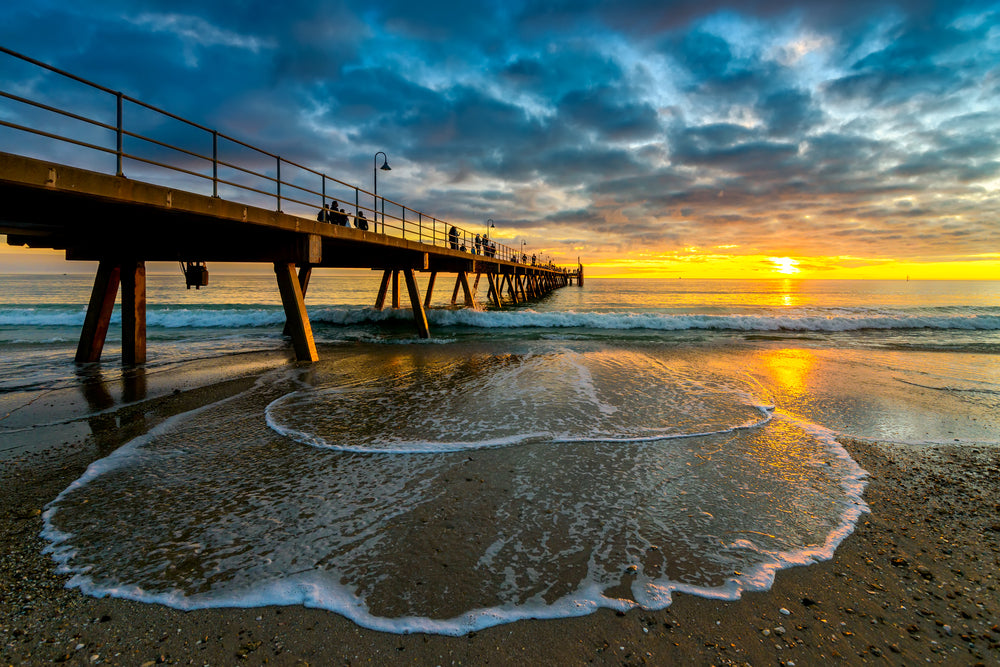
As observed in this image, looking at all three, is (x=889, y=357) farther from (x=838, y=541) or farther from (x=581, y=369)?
(x=838, y=541)

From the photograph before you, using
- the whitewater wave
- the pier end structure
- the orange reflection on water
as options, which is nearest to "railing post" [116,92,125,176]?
the pier end structure

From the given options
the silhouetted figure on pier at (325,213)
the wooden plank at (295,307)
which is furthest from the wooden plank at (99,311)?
the silhouetted figure on pier at (325,213)

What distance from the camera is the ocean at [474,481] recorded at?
258 cm

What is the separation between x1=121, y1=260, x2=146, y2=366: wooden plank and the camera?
31.3ft

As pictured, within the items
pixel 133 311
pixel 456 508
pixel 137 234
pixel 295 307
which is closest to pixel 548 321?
pixel 295 307

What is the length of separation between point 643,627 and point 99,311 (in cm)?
1300

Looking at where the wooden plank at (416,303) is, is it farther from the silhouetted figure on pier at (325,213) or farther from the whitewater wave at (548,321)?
the whitewater wave at (548,321)

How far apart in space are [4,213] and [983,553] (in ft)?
38.9

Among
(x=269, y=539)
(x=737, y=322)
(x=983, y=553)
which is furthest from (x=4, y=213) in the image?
(x=737, y=322)

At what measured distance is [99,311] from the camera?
32.7ft

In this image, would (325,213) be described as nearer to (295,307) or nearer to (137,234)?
(295,307)

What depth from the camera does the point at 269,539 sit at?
3.01m

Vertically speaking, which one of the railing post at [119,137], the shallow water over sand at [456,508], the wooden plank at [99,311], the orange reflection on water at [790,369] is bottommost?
A: the shallow water over sand at [456,508]

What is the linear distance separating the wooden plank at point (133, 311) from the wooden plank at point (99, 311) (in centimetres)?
27
